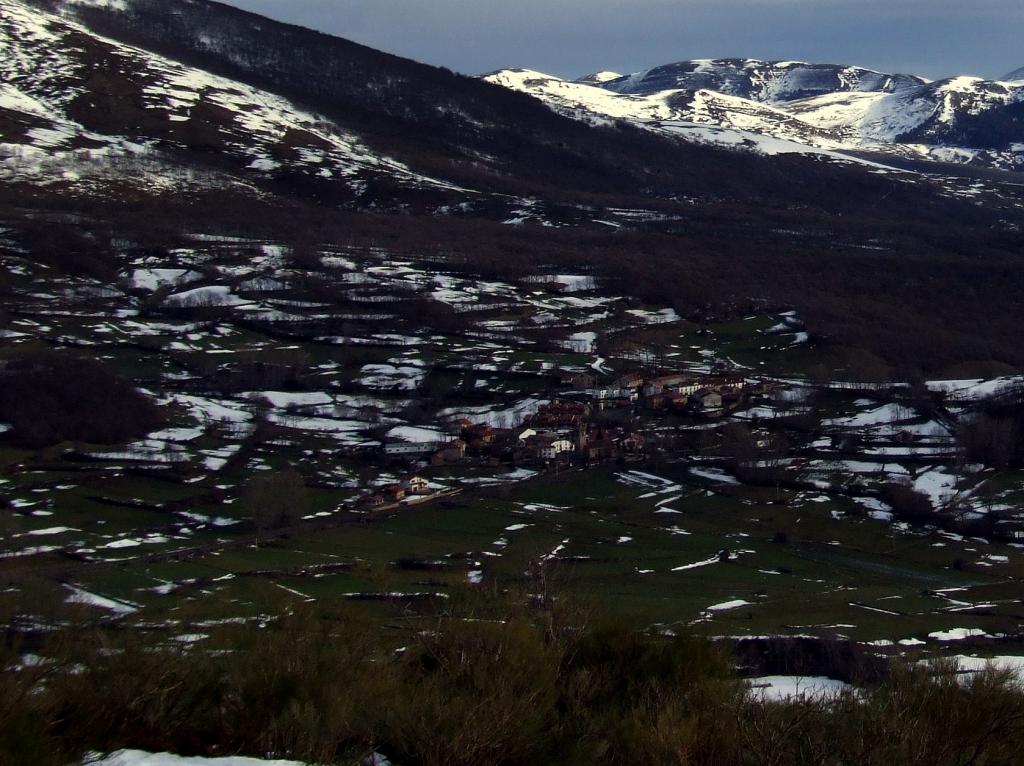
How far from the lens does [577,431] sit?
135 ft

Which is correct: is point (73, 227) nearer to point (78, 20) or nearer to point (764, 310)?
point (764, 310)

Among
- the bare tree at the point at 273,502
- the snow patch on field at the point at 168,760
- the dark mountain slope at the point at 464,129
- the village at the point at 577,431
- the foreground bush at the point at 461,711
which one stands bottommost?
the bare tree at the point at 273,502

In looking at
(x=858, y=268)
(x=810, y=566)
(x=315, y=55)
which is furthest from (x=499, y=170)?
(x=810, y=566)

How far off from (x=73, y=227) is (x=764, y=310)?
49079mm

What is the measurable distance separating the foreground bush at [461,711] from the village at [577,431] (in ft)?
78.1

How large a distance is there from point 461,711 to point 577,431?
33.2 meters

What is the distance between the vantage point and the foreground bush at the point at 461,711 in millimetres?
7625

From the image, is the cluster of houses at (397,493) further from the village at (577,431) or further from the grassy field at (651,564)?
the grassy field at (651,564)

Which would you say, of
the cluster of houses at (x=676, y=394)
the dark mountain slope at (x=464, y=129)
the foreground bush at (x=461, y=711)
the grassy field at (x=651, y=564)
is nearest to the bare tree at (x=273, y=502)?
the grassy field at (x=651, y=564)

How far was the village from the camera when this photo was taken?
3806 cm

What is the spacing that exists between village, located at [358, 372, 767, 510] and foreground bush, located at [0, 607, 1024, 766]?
78.1ft

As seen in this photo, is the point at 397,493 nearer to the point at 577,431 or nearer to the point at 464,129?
the point at 577,431

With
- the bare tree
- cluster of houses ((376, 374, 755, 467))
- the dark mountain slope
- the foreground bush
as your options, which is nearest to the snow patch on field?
the foreground bush

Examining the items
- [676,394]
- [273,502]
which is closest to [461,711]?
[273,502]
